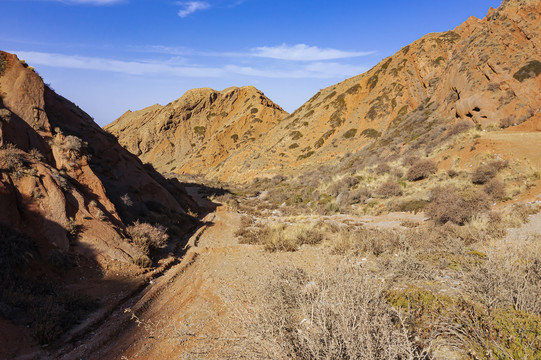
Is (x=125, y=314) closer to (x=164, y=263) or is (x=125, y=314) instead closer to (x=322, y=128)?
(x=164, y=263)

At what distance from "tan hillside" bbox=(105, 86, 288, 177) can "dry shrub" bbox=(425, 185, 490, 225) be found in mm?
47190

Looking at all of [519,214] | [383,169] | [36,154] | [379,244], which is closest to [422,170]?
[383,169]

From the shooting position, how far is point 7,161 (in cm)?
812

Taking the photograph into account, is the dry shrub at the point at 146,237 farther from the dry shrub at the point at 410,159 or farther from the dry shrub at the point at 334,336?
the dry shrub at the point at 410,159

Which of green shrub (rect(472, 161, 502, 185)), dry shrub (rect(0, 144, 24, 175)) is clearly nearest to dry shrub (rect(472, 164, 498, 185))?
green shrub (rect(472, 161, 502, 185))

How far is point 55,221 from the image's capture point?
26.2ft

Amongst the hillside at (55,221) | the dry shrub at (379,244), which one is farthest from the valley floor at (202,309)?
the dry shrub at (379,244)

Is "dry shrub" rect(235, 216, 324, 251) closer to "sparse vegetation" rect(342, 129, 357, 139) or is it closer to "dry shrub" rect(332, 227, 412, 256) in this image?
"dry shrub" rect(332, 227, 412, 256)

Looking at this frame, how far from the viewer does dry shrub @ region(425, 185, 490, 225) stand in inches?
427

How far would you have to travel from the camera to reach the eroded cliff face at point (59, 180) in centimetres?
780

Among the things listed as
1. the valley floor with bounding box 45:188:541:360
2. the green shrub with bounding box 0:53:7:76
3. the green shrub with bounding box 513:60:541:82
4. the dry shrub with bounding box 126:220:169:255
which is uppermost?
the green shrub with bounding box 0:53:7:76

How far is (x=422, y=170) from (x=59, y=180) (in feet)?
62.1

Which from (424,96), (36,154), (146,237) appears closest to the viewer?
(36,154)

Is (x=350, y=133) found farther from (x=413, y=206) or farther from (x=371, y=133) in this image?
(x=413, y=206)
